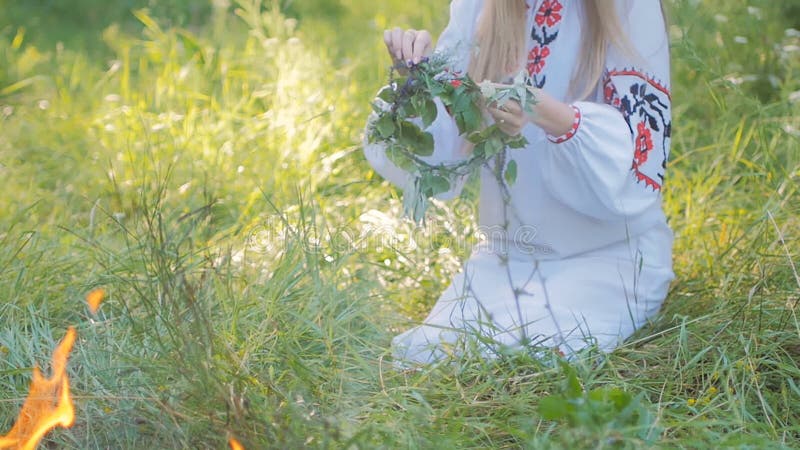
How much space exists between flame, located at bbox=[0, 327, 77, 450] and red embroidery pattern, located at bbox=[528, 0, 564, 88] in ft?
3.28

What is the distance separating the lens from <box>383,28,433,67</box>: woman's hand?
64.4 inches

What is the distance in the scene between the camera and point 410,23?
3.87 m

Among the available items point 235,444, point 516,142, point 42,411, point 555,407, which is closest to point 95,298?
point 42,411

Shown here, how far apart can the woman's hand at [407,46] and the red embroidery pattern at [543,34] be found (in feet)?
0.87

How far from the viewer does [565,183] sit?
1.72 metres

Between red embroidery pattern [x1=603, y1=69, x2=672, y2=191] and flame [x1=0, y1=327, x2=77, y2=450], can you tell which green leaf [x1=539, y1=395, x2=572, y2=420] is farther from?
flame [x1=0, y1=327, x2=77, y2=450]

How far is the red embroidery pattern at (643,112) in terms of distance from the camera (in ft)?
5.64

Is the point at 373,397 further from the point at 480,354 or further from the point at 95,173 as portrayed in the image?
the point at 95,173

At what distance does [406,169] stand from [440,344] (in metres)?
0.34

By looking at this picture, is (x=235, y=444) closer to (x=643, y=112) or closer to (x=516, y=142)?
(x=516, y=142)

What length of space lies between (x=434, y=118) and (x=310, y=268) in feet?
1.32

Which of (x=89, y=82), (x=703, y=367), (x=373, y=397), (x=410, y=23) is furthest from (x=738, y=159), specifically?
(x=89, y=82)

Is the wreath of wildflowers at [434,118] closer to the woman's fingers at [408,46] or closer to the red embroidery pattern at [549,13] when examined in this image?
the woman's fingers at [408,46]

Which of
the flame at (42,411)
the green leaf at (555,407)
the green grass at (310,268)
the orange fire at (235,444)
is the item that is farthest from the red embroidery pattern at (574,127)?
the flame at (42,411)
